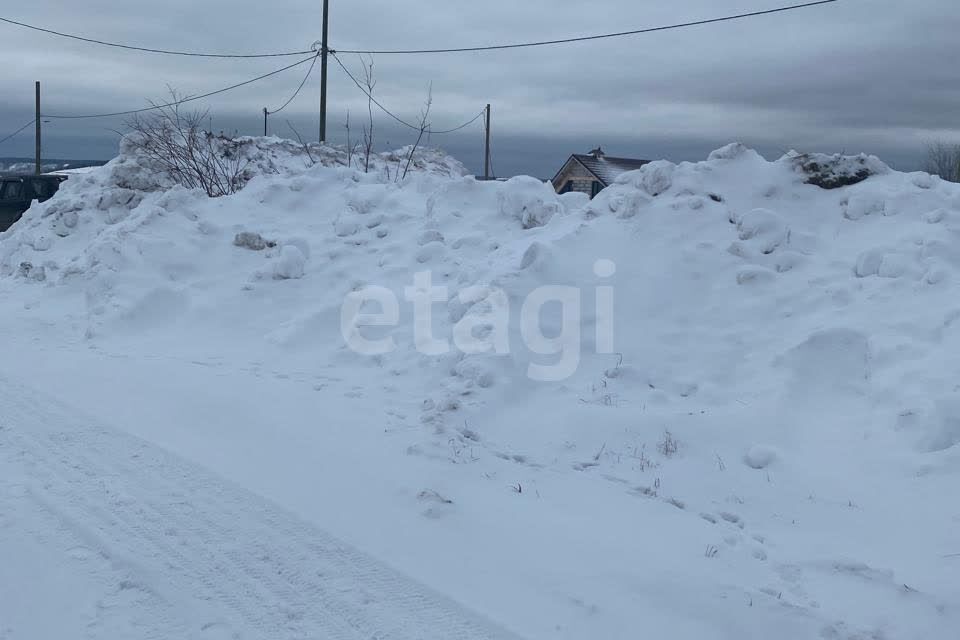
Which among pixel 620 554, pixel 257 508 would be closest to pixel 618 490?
pixel 620 554

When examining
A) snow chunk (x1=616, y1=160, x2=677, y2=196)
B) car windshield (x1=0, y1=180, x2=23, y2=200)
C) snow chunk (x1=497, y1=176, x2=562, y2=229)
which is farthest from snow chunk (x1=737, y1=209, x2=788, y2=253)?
car windshield (x1=0, y1=180, x2=23, y2=200)

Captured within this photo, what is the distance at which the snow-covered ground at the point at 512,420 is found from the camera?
3936mm

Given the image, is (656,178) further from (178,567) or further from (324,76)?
(324,76)

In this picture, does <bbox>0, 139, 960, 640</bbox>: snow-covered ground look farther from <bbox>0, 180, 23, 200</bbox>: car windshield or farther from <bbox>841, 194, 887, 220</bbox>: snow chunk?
<bbox>0, 180, 23, 200</bbox>: car windshield

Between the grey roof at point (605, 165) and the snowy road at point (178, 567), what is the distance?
90.8ft

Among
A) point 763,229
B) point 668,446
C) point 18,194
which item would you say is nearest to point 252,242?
point 763,229

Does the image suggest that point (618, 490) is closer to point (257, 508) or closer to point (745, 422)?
point (745, 422)

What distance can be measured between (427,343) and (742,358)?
9.59 feet

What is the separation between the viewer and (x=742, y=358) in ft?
22.7

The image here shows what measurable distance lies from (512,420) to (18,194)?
20.1 metres

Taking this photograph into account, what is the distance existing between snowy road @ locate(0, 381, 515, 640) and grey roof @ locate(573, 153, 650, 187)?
2767 cm

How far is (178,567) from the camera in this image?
13.5 ft

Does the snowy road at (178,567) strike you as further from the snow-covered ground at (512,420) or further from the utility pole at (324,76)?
the utility pole at (324,76)

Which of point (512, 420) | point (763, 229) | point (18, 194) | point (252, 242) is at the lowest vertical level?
point (512, 420)
